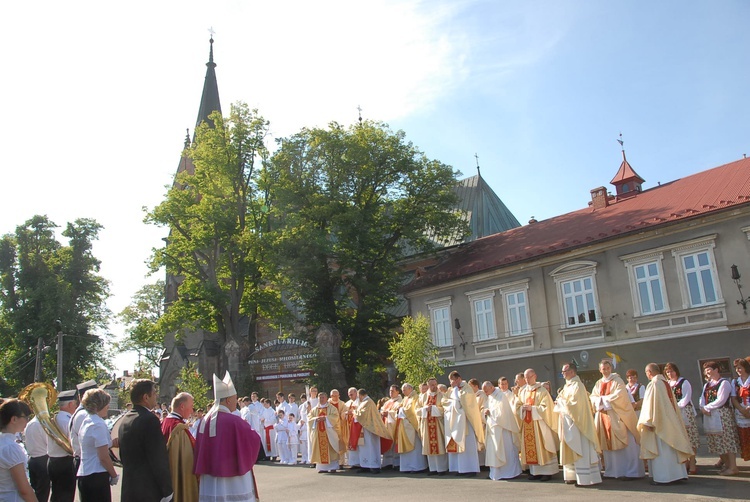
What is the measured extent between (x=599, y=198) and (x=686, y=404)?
57.0ft

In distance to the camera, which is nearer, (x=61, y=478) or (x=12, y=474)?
(x=12, y=474)

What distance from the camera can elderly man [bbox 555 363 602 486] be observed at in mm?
10531

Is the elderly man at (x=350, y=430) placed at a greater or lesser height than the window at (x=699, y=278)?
lesser

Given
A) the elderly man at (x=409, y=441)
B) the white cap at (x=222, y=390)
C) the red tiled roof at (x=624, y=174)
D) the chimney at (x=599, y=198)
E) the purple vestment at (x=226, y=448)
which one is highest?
the red tiled roof at (x=624, y=174)

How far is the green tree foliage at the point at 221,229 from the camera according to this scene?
32.8 m

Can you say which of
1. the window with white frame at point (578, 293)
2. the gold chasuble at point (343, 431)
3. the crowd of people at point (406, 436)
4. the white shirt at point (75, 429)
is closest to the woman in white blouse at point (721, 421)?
the crowd of people at point (406, 436)

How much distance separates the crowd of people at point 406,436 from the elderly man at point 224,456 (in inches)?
0.5

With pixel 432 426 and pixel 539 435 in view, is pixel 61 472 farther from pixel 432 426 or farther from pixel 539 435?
pixel 432 426

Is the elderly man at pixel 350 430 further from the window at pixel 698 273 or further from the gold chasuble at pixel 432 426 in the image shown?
the window at pixel 698 273

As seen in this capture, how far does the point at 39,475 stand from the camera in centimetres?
811

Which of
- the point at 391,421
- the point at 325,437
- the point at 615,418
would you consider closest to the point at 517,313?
the point at 391,421

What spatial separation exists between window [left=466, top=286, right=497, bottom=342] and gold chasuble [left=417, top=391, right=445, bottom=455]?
12.2 m

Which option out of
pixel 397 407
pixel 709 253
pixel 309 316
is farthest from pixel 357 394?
pixel 309 316

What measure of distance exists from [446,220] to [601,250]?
9717 mm
